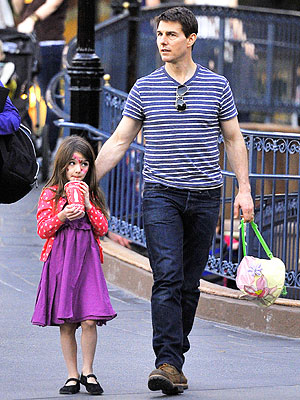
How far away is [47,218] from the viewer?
233 inches

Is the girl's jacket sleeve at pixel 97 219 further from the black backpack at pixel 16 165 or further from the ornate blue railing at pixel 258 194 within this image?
the ornate blue railing at pixel 258 194

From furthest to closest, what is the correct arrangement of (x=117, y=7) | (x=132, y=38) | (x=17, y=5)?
1. (x=17, y=5)
2. (x=117, y=7)
3. (x=132, y=38)

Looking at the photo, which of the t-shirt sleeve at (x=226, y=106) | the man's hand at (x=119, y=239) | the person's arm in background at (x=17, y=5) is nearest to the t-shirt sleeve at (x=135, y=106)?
the t-shirt sleeve at (x=226, y=106)

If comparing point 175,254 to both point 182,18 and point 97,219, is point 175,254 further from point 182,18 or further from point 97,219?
point 182,18

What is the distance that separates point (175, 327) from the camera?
5.96m

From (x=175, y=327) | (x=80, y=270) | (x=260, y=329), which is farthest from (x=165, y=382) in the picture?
(x=260, y=329)

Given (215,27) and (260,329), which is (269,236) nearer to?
(260,329)

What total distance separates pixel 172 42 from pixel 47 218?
3.71 ft

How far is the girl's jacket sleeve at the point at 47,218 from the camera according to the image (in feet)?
19.3

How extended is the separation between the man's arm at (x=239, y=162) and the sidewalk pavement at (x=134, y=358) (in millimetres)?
950

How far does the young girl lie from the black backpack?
0.64 ft

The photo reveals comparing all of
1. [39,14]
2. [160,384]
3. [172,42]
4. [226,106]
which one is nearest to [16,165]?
[172,42]

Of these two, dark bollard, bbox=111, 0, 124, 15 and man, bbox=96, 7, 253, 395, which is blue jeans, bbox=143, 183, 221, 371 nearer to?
man, bbox=96, 7, 253, 395

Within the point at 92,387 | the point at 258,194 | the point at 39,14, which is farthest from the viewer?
the point at 39,14
